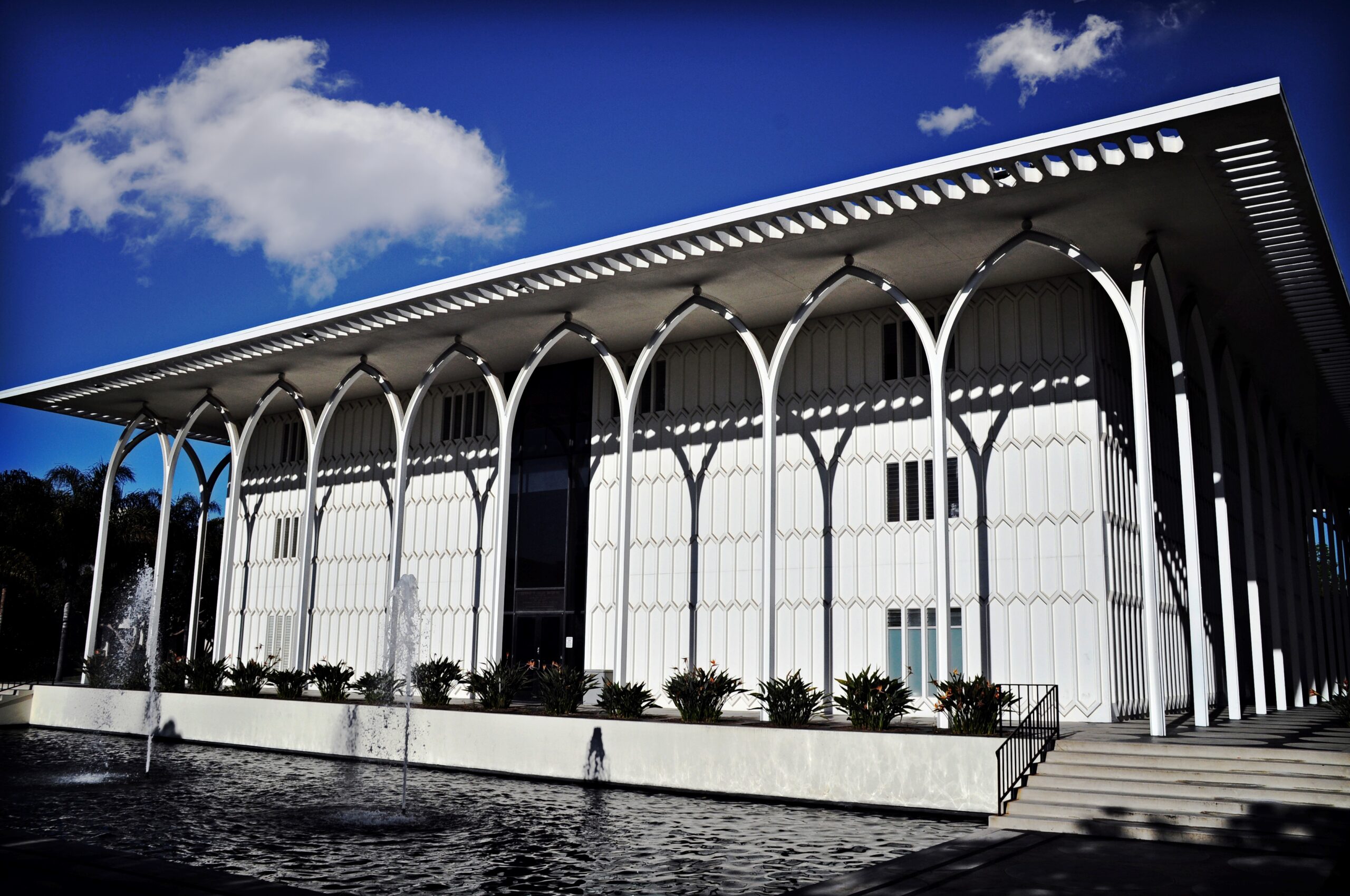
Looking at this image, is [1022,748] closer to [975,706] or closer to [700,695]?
[975,706]

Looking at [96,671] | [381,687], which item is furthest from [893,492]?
[96,671]

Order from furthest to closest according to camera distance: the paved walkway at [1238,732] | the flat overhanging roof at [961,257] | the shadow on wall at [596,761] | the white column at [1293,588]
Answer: the white column at [1293,588] → the shadow on wall at [596,761] → the flat overhanging roof at [961,257] → the paved walkway at [1238,732]

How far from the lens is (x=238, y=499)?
28609mm

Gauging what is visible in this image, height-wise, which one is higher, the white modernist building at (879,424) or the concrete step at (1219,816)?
the white modernist building at (879,424)

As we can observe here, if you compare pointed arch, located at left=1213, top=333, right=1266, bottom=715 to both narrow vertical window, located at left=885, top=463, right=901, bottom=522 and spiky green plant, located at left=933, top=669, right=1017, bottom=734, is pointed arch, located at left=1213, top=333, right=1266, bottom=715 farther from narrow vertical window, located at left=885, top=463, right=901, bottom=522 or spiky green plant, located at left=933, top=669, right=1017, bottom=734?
spiky green plant, located at left=933, top=669, right=1017, bottom=734

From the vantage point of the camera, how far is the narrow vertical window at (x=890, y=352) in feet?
64.6

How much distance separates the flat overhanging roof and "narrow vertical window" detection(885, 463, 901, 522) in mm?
3141

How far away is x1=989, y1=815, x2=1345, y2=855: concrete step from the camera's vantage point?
10039mm

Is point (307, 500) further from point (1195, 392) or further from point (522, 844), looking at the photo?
point (1195, 392)

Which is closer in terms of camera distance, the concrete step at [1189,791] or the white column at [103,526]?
the concrete step at [1189,791]

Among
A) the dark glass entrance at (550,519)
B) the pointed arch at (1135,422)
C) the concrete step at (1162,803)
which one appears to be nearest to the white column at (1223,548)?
the pointed arch at (1135,422)

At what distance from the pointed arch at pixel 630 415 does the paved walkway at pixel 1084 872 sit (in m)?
8.55

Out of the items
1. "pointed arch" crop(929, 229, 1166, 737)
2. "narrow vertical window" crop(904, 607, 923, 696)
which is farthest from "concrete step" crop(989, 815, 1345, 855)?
"narrow vertical window" crop(904, 607, 923, 696)

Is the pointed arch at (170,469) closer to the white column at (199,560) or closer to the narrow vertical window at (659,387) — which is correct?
the white column at (199,560)
